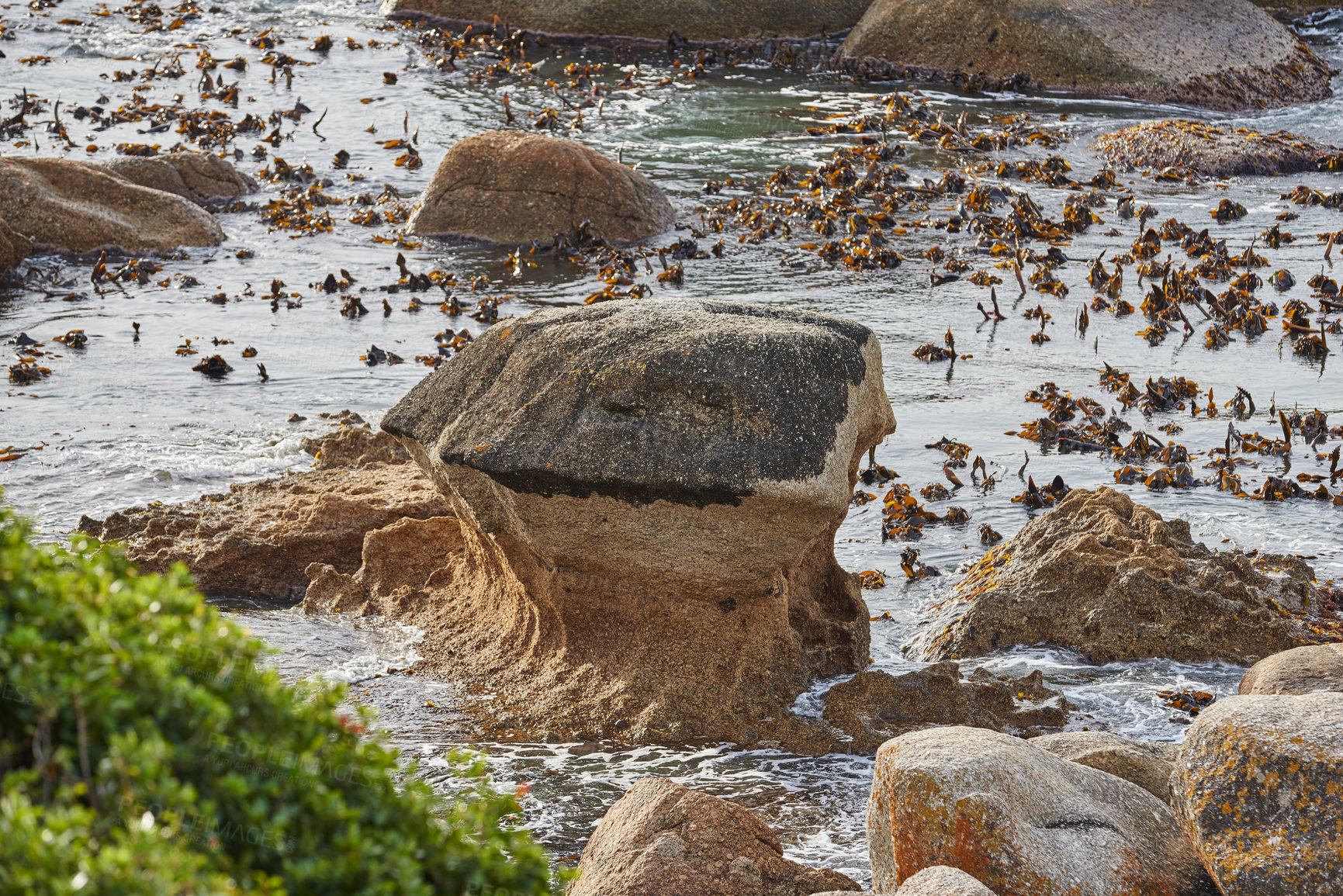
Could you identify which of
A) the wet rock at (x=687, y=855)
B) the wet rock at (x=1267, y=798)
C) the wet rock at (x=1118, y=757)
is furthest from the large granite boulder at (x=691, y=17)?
the wet rock at (x=1267, y=798)

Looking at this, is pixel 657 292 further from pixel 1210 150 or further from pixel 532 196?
pixel 1210 150

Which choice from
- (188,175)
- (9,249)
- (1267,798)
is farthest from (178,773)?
(188,175)

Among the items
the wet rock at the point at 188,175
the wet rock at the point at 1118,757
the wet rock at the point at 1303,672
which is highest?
the wet rock at the point at 188,175

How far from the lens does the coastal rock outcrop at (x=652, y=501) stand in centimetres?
564

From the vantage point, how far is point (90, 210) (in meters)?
14.4

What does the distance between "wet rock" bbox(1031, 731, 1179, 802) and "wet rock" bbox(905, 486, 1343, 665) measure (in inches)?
70.6

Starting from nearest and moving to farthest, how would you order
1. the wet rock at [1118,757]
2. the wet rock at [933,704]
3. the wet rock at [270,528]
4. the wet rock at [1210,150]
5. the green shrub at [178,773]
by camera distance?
the green shrub at [178,773], the wet rock at [1118,757], the wet rock at [933,704], the wet rock at [270,528], the wet rock at [1210,150]

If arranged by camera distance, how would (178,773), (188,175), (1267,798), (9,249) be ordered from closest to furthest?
1. (178,773)
2. (1267,798)
3. (9,249)
4. (188,175)

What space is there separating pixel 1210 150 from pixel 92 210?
14.4 meters

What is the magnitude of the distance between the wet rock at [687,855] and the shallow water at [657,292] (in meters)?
0.59

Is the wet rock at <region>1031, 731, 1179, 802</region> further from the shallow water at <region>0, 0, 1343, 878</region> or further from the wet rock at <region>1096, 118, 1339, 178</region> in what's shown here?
the wet rock at <region>1096, 118, 1339, 178</region>

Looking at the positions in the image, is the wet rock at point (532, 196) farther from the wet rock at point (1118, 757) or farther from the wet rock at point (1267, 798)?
the wet rock at point (1267, 798)

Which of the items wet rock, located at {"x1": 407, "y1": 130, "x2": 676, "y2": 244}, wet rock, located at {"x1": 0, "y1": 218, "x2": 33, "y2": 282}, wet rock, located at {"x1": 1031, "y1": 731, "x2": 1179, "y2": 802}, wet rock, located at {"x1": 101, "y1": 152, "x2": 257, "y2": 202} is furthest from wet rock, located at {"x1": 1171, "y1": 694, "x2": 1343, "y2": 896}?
wet rock, located at {"x1": 101, "y1": 152, "x2": 257, "y2": 202}

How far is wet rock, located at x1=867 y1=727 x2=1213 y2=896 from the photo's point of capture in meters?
4.16
